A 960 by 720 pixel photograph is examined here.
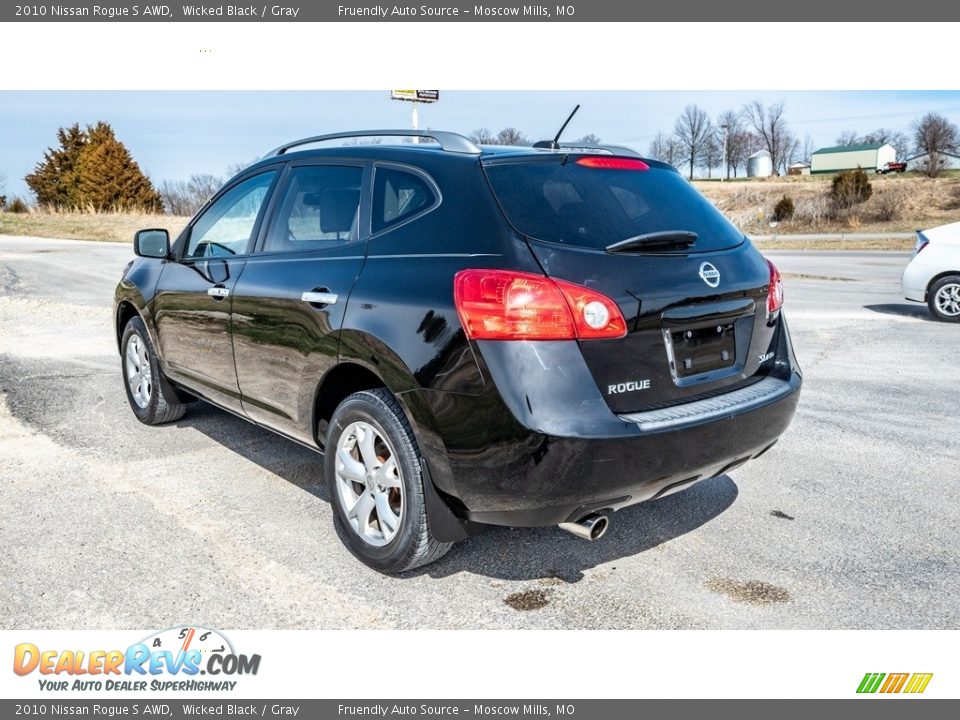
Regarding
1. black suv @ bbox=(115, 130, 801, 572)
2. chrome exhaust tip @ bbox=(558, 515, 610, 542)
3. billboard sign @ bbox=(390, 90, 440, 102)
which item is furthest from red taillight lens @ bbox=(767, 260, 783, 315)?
billboard sign @ bbox=(390, 90, 440, 102)

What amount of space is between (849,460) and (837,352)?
3.81 m

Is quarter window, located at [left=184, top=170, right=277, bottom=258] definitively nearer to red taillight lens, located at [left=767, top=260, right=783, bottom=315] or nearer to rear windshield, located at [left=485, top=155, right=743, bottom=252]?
rear windshield, located at [left=485, top=155, right=743, bottom=252]

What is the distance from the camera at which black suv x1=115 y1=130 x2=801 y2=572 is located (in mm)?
2904

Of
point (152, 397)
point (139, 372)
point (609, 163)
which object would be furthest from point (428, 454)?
point (139, 372)

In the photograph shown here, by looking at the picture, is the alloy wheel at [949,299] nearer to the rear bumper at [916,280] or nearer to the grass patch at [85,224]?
the rear bumper at [916,280]

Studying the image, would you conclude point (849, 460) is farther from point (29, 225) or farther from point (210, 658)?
point (29, 225)

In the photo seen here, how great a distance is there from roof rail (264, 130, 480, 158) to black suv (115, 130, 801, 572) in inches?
0.5

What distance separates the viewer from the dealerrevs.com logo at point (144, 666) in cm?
293

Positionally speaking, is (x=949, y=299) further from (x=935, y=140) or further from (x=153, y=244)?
(x=935, y=140)

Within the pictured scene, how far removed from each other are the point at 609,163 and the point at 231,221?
242 centimetres

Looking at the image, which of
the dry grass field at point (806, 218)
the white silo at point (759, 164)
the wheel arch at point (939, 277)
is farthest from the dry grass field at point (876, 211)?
the white silo at point (759, 164)

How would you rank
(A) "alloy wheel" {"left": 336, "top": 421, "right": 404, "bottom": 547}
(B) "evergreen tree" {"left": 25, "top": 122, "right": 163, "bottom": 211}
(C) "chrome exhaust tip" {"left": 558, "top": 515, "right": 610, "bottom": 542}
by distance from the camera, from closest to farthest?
(C) "chrome exhaust tip" {"left": 558, "top": 515, "right": 610, "bottom": 542} < (A) "alloy wheel" {"left": 336, "top": 421, "right": 404, "bottom": 547} < (B) "evergreen tree" {"left": 25, "top": 122, "right": 163, "bottom": 211}

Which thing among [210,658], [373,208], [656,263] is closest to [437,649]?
[210,658]

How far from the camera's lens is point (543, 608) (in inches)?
127
